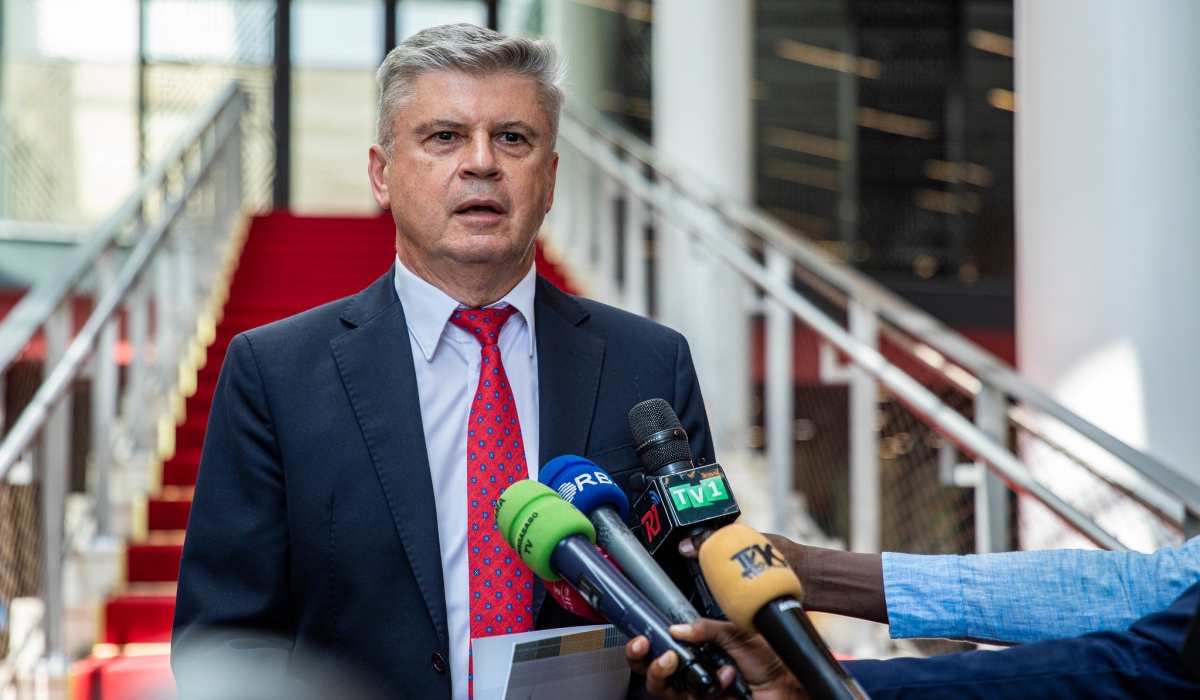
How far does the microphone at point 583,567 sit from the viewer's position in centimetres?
89

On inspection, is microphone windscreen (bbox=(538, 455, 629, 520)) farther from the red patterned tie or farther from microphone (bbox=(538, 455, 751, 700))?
the red patterned tie

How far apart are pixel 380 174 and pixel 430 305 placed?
22 cm

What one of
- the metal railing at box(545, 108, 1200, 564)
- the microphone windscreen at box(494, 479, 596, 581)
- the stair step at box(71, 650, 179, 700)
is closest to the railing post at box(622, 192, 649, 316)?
the metal railing at box(545, 108, 1200, 564)

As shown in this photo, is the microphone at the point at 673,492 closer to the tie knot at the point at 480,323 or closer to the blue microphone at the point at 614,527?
the blue microphone at the point at 614,527

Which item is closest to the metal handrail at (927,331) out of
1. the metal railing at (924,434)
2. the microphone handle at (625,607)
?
the metal railing at (924,434)

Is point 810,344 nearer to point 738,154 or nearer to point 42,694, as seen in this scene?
point 738,154

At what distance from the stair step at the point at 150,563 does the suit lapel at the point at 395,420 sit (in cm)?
253

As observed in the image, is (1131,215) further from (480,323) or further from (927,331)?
(480,323)

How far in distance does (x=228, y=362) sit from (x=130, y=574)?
8.60 ft

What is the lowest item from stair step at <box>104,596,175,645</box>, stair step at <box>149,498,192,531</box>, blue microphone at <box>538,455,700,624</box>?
stair step at <box>104,596,175,645</box>

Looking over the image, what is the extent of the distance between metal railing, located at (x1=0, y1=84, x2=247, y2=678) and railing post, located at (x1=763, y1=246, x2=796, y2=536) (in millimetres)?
2198

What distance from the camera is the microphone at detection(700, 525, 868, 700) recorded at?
2.73 ft

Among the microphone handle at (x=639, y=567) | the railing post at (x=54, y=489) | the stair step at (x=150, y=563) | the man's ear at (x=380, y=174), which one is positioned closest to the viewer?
the microphone handle at (x=639, y=567)

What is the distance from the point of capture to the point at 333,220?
25.4ft
